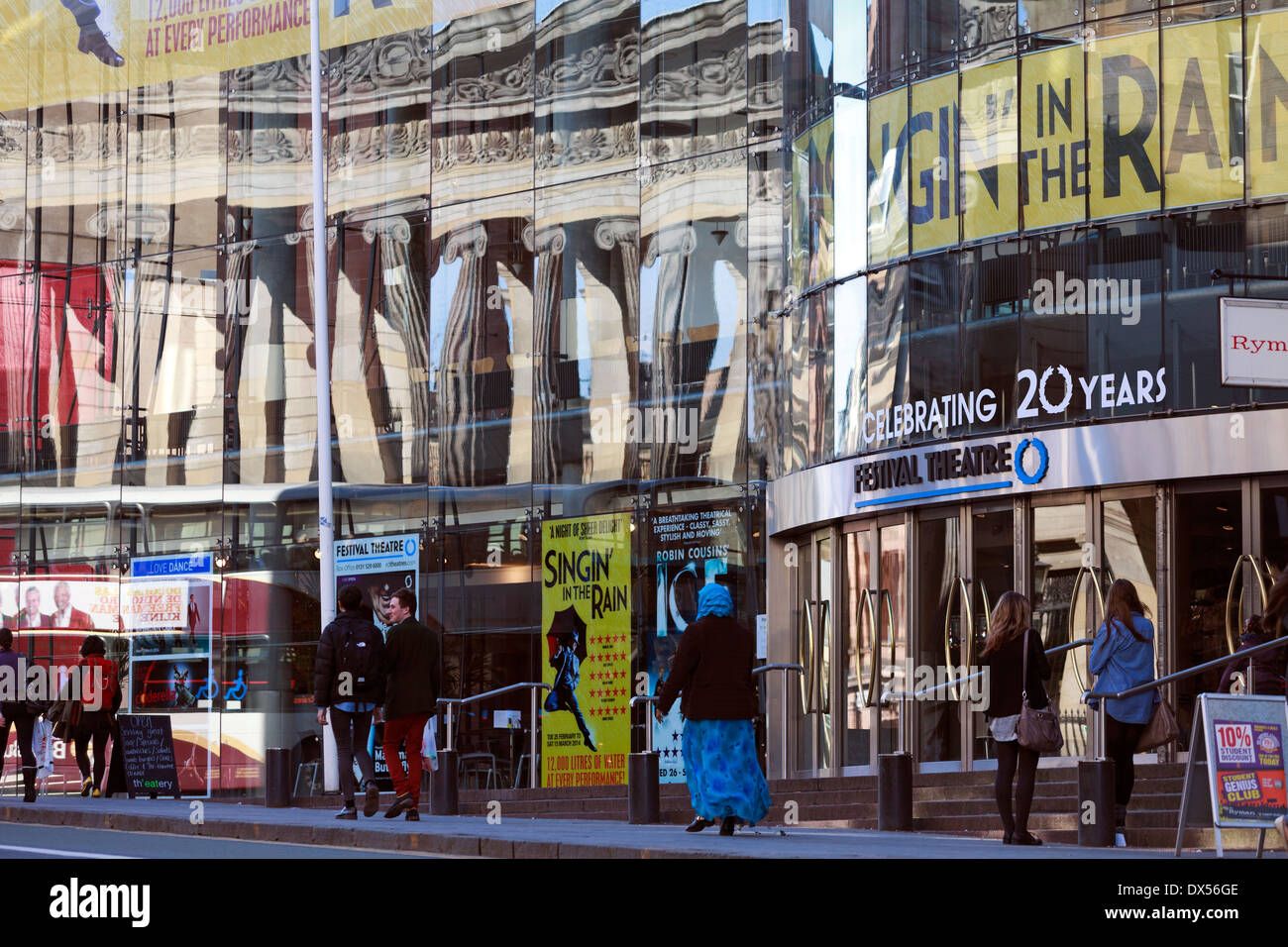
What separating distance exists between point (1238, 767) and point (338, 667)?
7.94m

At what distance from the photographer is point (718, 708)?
15.7 metres

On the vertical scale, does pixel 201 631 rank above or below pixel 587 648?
above

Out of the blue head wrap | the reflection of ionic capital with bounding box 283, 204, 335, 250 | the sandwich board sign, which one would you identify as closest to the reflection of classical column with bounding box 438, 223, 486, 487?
the reflection of ionic capital with bounding box 283, 204, 335, 250

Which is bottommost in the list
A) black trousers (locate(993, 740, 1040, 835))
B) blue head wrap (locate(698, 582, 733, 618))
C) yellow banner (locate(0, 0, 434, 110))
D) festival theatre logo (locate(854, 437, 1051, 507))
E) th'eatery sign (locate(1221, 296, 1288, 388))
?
black trousers (locate(993, 740, 1040, 835))

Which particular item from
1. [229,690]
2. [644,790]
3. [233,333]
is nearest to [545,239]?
[233,333]

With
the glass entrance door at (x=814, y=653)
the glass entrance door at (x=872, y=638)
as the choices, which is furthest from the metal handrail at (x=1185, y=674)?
the glass entrance door at (x=814, y=653)

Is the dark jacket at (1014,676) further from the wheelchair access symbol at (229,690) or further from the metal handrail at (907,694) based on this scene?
the wheelchair access symbol at (229,690)

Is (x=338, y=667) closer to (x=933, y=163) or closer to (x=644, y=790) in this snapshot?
(x=644, y=790)

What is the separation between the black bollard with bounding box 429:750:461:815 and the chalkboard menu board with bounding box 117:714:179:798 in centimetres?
519

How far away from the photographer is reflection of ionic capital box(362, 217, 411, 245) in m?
31.8

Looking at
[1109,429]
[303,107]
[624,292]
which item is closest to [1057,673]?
[1109,429]

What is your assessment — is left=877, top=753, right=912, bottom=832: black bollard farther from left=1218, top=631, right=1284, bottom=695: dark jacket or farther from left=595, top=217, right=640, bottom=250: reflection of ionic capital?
left=595, top=217, right=640, bottom=250: reflection of ionic capital

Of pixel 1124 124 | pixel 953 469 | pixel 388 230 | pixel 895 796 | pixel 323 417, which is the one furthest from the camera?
pixel 388 230
